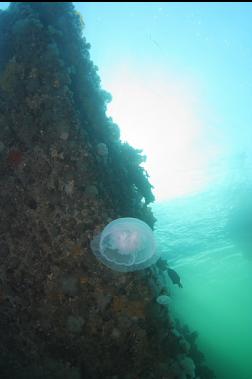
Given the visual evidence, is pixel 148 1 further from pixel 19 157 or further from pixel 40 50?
pixel 19 157

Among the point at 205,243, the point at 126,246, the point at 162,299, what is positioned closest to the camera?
the point at 126,246

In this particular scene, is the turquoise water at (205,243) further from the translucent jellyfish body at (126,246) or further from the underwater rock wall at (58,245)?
the translucent jellyfish body at (126,246)

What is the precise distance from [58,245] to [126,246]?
44.8 inches

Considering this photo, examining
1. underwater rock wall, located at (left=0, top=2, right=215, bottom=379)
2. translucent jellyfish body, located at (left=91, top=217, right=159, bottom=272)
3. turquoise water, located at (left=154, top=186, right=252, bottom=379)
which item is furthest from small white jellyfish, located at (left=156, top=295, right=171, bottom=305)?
turquoise water, located at (left=154, top=186, right=252, bottom=379)

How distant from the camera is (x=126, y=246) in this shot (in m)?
4.18

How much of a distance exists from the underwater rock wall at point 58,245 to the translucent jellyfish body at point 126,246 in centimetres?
36

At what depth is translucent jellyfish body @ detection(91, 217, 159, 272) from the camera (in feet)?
13.8

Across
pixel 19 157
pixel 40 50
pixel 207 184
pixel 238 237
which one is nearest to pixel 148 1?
pixel 40 50

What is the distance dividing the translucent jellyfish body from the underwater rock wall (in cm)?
36

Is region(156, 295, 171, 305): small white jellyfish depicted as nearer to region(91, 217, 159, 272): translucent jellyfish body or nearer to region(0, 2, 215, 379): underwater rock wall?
region(0, 2, 215, 379): underwater rock wall

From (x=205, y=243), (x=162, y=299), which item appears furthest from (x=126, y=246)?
(x=205, y=243)

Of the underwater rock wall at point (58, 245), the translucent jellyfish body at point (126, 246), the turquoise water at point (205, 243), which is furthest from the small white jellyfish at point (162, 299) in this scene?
the turquoise water at point (205, 243)

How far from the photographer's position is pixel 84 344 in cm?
459

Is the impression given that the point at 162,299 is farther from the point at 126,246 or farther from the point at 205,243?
the point at 205,243
